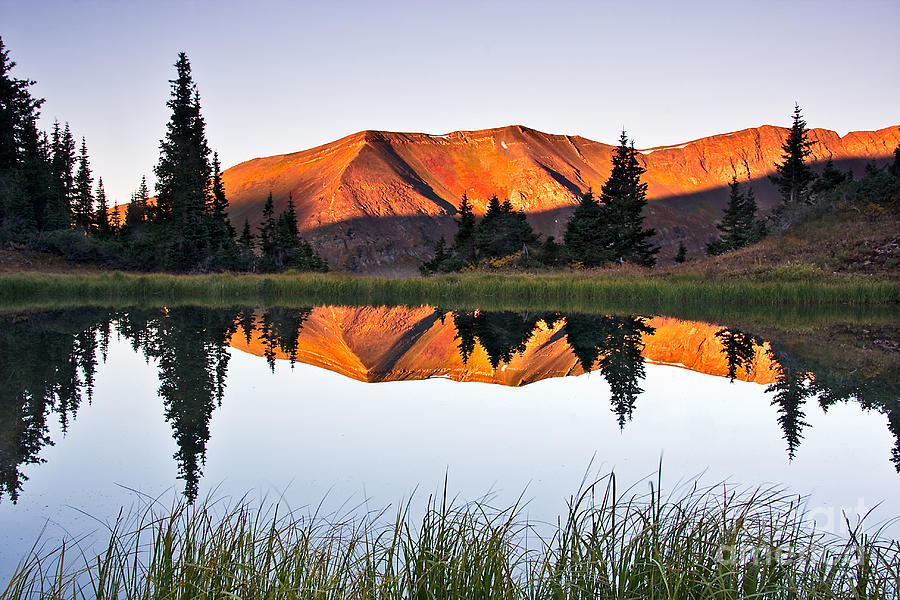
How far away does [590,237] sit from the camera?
39.5m

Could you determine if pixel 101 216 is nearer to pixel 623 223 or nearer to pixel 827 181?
pixel 623 223

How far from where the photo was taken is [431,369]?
34.2 feet

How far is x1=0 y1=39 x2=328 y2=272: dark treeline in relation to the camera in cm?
3497

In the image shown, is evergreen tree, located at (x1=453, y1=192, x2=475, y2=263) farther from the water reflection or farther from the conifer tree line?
the water reflection

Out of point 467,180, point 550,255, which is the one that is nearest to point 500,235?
point 550,255

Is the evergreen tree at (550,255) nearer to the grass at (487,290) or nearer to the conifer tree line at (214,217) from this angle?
the conifer tree line at (214,217)

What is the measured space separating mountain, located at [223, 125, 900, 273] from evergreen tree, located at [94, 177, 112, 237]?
41420 millimetres

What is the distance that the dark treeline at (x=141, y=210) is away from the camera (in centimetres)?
3497

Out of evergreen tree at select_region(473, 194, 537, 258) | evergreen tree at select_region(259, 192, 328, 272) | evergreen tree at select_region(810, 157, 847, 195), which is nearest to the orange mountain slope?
evergreen tree at select_region(473, 194, 537, 258)

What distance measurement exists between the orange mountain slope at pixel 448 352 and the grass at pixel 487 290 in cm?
595

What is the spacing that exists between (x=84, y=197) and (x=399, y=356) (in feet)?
165

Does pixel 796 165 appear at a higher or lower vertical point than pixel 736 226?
higher

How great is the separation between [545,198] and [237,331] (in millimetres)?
126673

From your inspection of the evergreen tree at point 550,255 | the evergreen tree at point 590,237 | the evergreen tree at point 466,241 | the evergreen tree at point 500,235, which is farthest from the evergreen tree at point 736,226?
the evergreen tree at point 466,241
